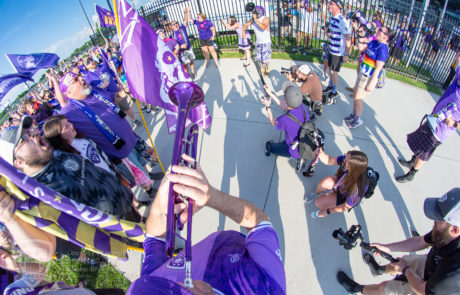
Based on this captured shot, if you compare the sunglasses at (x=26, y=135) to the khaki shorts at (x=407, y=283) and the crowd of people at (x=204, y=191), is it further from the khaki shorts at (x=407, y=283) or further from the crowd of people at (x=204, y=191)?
the khaki shorts at (x=407, y=283)

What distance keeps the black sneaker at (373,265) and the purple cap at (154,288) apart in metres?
2.58

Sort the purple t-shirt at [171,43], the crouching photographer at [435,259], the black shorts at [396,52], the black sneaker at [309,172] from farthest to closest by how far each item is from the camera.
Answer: the black shorts at [396,52]
the purple t-shirt at [171,43]
the black sneaker at [309,172]
the crouching photographer at [435,259]

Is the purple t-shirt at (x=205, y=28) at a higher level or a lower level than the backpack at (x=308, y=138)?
higher

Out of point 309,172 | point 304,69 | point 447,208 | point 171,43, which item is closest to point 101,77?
point 171,43

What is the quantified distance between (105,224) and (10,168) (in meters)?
0.82

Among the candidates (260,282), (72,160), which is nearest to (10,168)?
(72,160)

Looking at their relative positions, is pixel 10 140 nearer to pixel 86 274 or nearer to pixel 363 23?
pixel 86 274

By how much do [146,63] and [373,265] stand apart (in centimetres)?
348

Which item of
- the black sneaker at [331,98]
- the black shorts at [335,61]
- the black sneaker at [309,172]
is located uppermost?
the black shorts at [335,61]

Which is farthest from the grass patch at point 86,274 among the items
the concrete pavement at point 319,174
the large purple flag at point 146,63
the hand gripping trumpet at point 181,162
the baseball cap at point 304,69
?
the baseball cap at point 304,69

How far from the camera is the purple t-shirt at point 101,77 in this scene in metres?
4.24

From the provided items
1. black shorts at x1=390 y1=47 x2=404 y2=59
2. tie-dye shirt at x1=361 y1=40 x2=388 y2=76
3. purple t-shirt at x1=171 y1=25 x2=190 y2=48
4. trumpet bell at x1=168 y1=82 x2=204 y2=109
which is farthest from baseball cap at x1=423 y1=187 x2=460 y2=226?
purple t-shirt at x1=171 y1=25 x2=190 y2=48

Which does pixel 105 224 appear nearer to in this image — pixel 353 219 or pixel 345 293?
pixel 345 293

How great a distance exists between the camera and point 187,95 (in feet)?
6.77
